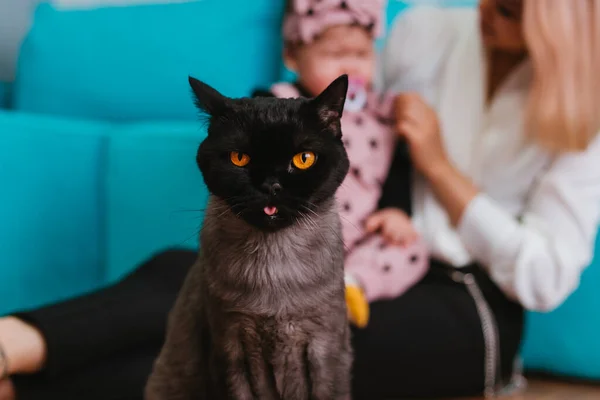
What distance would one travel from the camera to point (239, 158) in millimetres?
628

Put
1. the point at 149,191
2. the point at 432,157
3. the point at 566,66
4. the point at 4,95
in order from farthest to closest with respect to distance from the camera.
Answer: the point at 4,95, the point at 149,191, the point at 432,157, the point at 566,66

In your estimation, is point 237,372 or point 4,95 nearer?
point 237,372

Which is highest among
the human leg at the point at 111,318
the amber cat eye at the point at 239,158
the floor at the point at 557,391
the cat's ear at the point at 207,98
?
the cat's ear at the point at 207,98

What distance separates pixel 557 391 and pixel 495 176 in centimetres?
54

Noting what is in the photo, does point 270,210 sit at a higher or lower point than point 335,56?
lower

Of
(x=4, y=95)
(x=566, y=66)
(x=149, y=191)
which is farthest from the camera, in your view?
(x=4, y=95)

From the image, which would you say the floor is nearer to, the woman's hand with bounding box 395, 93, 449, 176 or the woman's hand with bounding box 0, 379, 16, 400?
the woman's hand with bounding box 395, 93, 449, 176

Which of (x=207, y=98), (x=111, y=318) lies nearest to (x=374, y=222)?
(x=111, y=318)

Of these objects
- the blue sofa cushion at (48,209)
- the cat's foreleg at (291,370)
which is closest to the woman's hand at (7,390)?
the cat's foreleg at (291,370)

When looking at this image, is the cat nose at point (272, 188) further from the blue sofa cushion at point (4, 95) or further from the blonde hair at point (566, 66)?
the blue sofa cushion at point (4, 95)

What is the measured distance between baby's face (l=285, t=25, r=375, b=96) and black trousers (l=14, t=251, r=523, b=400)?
0.45m

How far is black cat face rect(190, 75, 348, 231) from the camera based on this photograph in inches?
24.3

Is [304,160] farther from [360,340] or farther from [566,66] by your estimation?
[566,66]

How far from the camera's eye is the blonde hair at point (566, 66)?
3.70ft
